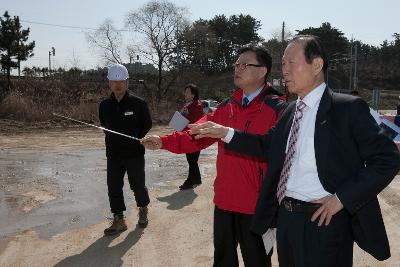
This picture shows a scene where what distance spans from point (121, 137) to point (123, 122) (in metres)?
0.20

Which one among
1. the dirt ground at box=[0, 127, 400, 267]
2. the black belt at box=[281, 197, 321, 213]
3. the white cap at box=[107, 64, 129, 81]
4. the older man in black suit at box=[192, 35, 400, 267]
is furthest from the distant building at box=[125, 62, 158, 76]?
the black belt at box=[281, 197, 321, 213]

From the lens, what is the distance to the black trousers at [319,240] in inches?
96.0

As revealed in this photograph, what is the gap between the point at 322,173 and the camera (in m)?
2.41

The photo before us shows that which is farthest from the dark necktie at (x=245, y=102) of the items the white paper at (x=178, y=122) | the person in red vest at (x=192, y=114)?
the person in red vest at (x=192, y=114)

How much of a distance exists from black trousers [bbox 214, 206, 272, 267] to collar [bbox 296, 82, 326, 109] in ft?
3.92

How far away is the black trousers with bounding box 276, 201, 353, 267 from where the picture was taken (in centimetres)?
244

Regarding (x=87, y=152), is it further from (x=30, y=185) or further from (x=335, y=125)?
(x=335, y=125)

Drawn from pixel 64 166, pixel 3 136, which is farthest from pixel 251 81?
pixel 3 136

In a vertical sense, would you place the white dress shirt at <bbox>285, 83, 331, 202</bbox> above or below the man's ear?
below

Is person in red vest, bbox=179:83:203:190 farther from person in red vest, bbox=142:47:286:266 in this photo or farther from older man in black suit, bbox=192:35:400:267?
older man in black suit, bbox=192:35:400:267

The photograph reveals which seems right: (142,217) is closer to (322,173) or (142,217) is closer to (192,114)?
(192,114)

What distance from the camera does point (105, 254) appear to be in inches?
202

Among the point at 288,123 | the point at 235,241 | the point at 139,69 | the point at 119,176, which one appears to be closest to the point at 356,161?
the point at 288,123

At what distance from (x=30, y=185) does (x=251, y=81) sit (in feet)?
21.5
